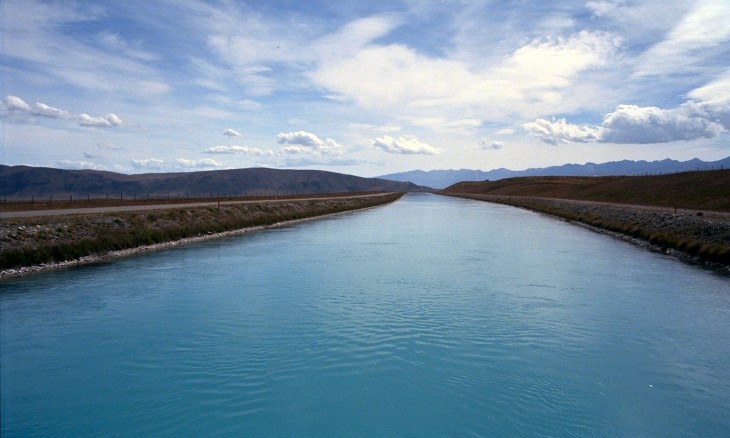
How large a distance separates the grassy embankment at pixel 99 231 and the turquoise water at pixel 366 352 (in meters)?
2.57

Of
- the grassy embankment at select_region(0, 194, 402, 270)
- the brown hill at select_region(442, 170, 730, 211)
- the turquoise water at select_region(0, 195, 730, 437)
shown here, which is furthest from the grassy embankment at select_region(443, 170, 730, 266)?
the grassy embankment at select_region(0, 194, 402, 270)

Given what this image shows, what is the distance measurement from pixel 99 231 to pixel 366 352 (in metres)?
22.2

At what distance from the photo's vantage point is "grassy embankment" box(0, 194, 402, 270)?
75.5ft

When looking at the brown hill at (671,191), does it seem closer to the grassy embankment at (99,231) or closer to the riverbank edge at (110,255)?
the riverbank edge at (110,255)

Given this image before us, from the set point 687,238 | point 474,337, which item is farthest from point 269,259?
point 687,238

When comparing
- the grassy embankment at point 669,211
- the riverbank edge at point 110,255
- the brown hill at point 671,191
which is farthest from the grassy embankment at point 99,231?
the brown hill at point 671,191

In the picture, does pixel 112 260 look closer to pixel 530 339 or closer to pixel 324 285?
pixel 324 285

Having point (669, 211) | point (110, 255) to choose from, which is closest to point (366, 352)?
point (110, 255)

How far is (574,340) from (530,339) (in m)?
1.21

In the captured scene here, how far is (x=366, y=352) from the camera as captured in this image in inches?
494

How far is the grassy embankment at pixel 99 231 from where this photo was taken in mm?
23014

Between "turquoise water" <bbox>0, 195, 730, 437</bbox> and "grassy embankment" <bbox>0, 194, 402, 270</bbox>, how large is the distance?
2572mm

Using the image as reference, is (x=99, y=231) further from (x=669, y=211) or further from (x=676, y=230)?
(x=669, y=211)

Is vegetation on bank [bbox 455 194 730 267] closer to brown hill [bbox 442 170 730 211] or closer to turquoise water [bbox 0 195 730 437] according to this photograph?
turquoise water [bbox 0 195 730 437]
